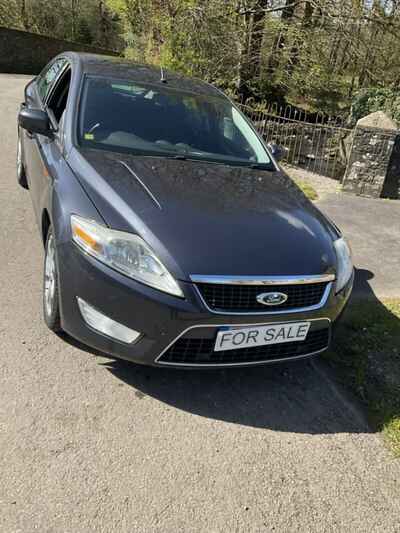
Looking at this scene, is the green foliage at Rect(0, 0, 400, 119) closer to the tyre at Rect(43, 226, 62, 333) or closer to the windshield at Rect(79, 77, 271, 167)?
the windshield at Rect(79, 77, 271, 167)

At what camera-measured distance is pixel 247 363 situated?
8.39 feet

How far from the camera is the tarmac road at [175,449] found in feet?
6.59

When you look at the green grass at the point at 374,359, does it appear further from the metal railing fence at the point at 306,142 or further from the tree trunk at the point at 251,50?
the tree trunk at the point at 251,50

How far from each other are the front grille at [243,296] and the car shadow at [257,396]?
61 cm

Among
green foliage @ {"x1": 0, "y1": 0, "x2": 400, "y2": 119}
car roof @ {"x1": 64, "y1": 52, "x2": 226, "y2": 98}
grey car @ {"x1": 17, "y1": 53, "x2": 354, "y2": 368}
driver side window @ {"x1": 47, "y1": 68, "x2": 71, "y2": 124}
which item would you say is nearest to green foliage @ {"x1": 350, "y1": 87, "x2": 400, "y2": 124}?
green foliage @ {"x1": 0, "y1": 0, "x2": 400, "y2": 119}

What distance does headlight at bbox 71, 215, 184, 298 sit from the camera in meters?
2.31

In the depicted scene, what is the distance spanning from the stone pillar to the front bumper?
5.71 metres

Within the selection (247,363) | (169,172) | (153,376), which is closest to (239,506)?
(247,363)

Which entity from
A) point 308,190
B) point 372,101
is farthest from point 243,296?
point 372,101

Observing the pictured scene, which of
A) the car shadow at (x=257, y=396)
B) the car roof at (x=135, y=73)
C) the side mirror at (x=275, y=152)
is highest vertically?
the car roof at (x=135, y=73)

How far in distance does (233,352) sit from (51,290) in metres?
1.18

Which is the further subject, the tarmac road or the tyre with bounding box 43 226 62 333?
the tyre with bounding box 43 226 62 333

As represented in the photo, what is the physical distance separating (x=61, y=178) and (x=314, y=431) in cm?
208

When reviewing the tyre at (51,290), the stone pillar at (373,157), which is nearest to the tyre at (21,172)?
the tyre at (51,290)
